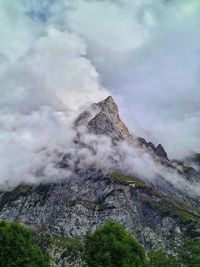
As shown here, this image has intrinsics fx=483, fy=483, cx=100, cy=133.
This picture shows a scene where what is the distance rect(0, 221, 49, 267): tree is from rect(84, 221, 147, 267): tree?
1200 centimetres

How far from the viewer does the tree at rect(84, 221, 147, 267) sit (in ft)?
321

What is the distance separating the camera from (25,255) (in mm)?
103125

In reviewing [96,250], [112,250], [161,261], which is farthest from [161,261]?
[96,250]

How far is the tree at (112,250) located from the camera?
321 ft

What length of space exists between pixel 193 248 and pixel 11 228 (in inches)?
1645

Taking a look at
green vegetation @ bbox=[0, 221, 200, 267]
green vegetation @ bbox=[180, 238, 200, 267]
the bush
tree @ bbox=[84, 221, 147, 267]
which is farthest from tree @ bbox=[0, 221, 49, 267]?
green vegetation @ bbox=[180, 238, 200, 267]

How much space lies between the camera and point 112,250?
99.8m

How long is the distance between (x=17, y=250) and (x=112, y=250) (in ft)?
67.8

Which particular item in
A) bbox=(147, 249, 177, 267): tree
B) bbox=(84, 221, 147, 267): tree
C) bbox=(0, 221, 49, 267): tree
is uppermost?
bbox=(147, 249, 177, 267): tree

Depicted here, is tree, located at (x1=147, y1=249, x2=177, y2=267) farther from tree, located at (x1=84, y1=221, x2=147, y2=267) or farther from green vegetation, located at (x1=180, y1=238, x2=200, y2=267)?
tree, located at (x1=84, y1=221, x2=147, y2=267)

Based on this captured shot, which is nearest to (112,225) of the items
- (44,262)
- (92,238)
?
(92,238)

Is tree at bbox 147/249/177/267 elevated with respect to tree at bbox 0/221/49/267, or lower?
elevated

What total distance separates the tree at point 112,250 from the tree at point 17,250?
12.0 m

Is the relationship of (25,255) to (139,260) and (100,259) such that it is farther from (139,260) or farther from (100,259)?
(139,260)
